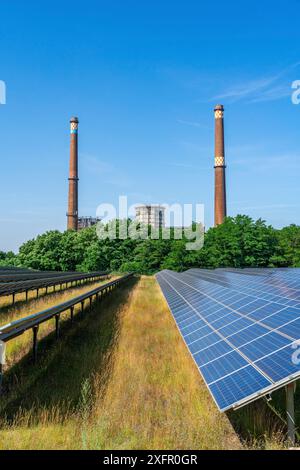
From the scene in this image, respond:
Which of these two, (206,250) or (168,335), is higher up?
(206,250)

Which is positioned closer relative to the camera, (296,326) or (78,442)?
(78,442)

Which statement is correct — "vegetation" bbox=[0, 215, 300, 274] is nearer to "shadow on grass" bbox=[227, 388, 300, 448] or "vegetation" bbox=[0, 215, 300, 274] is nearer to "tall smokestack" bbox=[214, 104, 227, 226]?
"tall smokestack" bbox=[214, 104, 227, 226]

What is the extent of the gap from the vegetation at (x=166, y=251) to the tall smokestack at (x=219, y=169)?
20.2 ft

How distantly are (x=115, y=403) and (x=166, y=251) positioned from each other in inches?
2591

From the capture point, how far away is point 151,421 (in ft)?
27.3

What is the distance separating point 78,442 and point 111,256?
70367mm

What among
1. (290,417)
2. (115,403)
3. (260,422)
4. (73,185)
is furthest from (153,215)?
(290,417)

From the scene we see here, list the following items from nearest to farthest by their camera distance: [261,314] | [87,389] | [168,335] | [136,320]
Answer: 1. [87,389]
2. [261,314]
3. [168,335]
4. [136,320]

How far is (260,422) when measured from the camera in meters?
8.23

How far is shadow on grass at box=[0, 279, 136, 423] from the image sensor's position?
29.7 ft

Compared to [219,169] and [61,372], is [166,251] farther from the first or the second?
[61,372]

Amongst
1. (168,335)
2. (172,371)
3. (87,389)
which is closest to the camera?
(87,389)

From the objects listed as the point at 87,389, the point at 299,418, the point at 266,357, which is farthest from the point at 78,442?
the point at 299,418
